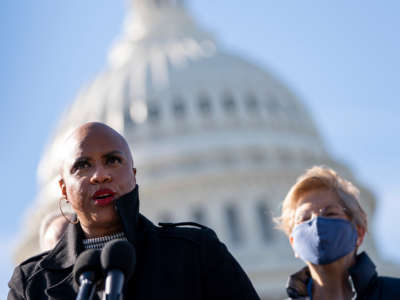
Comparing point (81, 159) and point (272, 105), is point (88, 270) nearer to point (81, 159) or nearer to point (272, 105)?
point (81, 159)

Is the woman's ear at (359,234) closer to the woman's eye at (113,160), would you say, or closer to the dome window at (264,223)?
the woman's eye at (113,160)

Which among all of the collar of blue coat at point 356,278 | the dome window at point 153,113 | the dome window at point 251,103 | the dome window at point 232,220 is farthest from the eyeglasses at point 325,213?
the dome window at point 251,103

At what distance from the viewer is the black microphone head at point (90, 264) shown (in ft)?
11.3

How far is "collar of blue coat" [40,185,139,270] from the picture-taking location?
12.6 feet

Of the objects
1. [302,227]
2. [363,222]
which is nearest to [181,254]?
[302,227]

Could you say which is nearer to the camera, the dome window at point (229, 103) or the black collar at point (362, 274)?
the black collar at point (362, 274)

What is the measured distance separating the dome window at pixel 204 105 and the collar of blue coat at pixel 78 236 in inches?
2478

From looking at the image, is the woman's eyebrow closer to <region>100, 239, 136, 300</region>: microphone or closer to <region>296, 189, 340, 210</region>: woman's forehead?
<region>100, 239, 136, 300</region>: microphone

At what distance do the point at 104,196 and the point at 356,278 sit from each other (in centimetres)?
196

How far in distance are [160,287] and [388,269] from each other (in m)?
53.7

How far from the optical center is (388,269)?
181 ft

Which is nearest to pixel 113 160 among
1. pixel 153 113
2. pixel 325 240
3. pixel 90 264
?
pixel 90 264

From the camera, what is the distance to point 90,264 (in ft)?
11.3

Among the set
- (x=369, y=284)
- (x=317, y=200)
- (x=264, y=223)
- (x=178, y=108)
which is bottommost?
(x=369, y=284)
